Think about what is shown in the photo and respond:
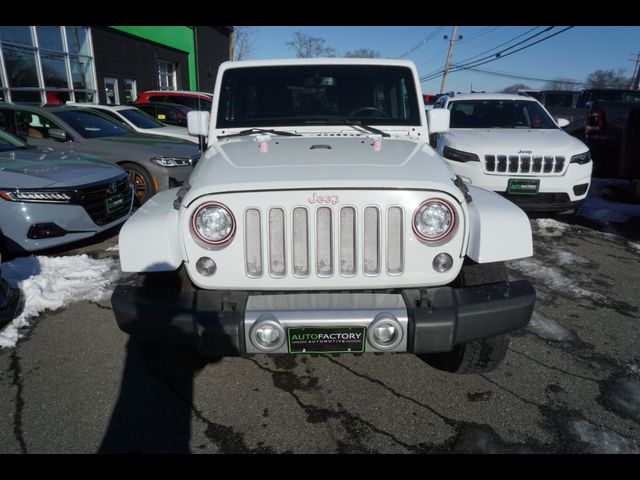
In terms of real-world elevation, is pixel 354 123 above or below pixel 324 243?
above

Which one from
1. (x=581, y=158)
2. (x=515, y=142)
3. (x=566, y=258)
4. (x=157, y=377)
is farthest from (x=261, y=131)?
(x=581, y=158)

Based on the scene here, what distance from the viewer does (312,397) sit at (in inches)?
104

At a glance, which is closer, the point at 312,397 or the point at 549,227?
the point at 312,397

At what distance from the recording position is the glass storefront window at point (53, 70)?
45.6 ft

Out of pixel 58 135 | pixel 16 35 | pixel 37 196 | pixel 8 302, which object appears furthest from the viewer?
pixel 16 35

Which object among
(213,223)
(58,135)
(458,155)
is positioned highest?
(58,135)

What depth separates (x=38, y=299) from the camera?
370cm

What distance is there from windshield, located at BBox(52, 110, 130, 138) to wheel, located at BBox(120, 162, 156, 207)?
956mm

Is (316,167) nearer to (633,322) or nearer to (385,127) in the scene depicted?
(385,127)

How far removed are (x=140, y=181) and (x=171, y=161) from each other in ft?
1.88

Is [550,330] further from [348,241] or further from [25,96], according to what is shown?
[25,96]

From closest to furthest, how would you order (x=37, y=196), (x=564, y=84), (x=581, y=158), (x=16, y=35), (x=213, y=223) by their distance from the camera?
(x=213, y=223), (x=37, y=196), (x=581, y=158), (x=16, y=35), (x=564, y=84)

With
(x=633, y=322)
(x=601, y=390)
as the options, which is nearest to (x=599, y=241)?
(x=633, y=322)

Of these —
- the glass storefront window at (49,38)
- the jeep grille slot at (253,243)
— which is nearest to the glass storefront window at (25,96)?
the glass storefront window at (49,38)
